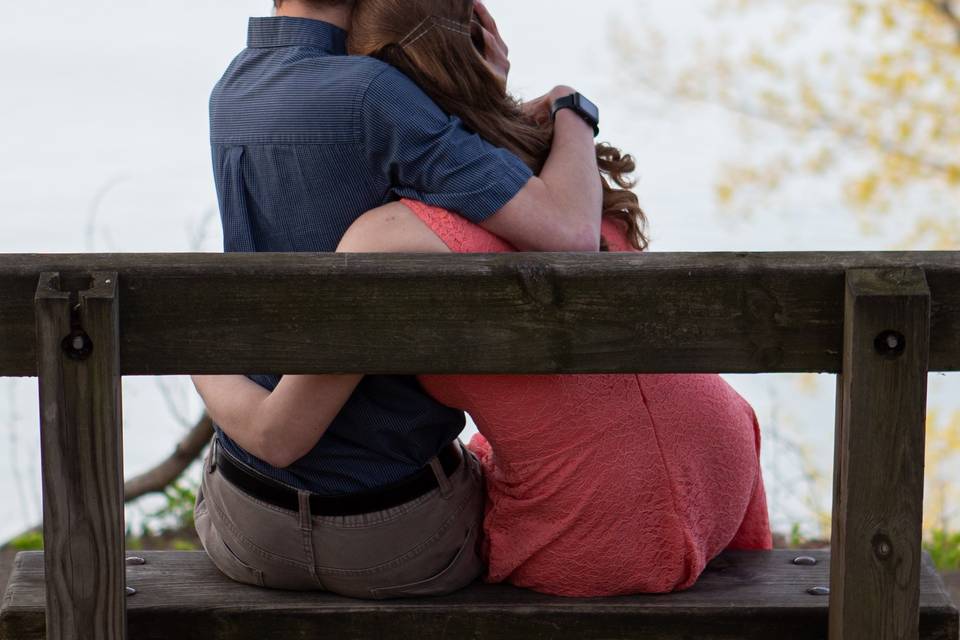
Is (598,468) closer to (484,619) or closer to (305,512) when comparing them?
(484,619)

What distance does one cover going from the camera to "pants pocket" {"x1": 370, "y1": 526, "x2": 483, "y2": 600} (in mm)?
1940

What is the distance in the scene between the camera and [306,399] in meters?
1.80

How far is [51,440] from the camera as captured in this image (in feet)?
5.31

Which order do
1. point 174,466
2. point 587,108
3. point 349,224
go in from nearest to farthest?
point 349,224
point 587,108
point 174,466

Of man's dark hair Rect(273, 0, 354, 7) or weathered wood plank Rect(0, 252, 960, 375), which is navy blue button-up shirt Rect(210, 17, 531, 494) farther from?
weathered wood plank Rect(0, 252, 960, 375)

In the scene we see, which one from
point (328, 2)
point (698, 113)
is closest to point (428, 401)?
point (328, 2)

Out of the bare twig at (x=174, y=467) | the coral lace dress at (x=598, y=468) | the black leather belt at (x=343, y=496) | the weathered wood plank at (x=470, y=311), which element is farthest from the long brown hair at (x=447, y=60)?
the bare twig at (x=174, y=467)

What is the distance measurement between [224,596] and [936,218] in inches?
307

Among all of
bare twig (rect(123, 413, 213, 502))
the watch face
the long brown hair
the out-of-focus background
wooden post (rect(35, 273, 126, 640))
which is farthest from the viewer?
the out-of-focus background

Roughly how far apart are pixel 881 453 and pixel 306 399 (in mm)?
768

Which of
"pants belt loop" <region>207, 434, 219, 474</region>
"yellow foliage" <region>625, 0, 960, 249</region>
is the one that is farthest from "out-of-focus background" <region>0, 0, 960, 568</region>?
"pants belt loop" <region>207, 434, 219, 474</region>

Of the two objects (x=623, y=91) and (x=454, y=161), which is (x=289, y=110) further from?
(x=623, y=91)

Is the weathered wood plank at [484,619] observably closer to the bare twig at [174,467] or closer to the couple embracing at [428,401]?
the couple embracing at [428,401]

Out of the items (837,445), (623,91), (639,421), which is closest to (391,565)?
(639,421)
